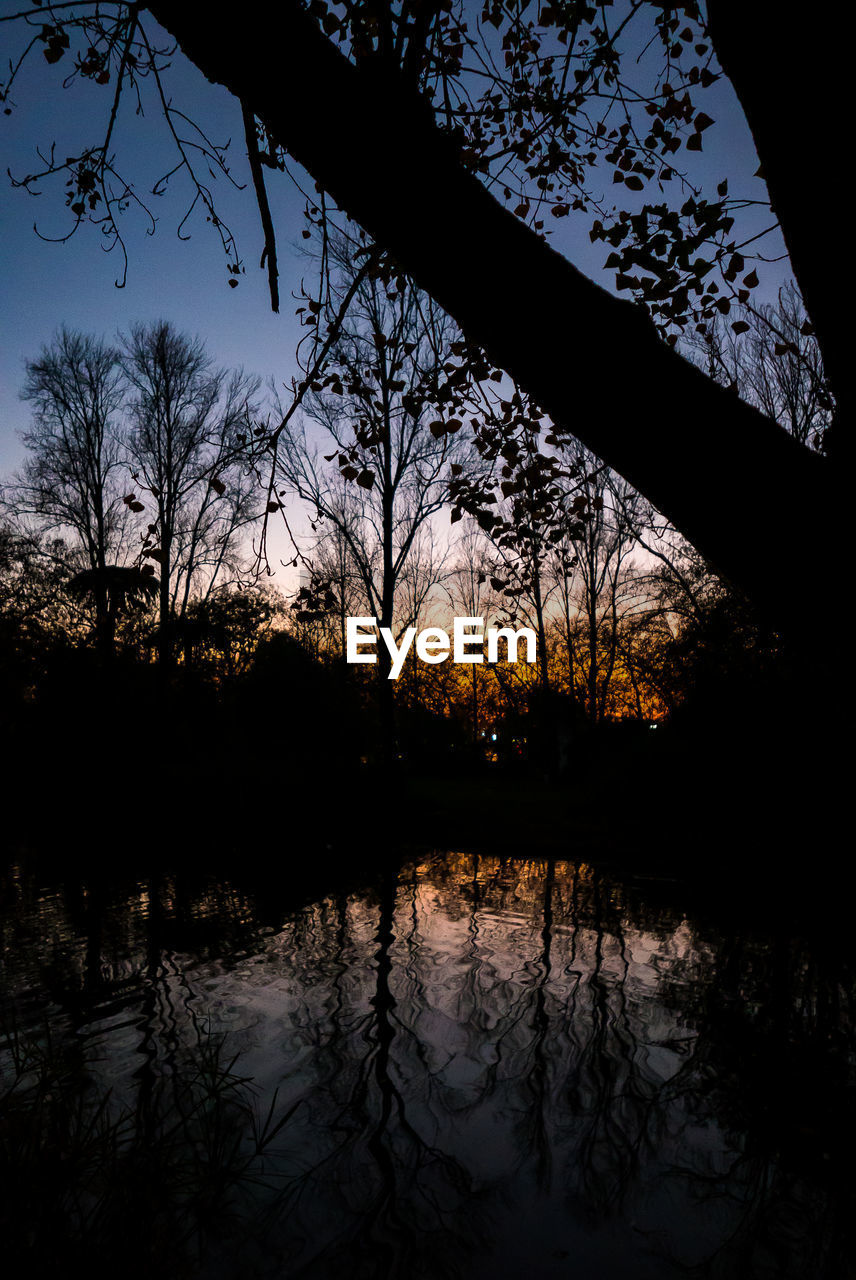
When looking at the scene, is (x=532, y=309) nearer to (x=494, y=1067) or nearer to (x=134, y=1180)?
(x=134, y=1180)

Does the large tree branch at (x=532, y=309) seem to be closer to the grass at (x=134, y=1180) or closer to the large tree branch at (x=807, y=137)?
the large tree branch at (x=807, y=137)

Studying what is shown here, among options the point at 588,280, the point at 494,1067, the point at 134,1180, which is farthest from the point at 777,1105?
the point at 588,280

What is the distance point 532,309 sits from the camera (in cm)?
147

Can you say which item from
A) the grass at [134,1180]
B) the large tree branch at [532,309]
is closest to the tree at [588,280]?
the large tree branch at [532,309]

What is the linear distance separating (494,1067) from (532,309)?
5329 millimetres

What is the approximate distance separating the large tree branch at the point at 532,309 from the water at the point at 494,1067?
3667 mm

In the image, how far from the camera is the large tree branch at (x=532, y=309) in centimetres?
136

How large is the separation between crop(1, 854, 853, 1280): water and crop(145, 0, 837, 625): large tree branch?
3667 mm

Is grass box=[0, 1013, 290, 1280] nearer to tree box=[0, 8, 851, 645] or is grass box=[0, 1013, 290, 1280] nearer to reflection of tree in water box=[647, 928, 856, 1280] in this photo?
reflection of tree in water box=[647, 928, 856, 1280]

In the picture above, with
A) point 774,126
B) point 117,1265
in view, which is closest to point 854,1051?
point 117,1265

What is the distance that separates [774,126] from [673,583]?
22.0 metres

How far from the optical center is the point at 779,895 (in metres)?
10.6

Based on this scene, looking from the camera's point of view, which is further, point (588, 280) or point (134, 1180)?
point (134, 1180)

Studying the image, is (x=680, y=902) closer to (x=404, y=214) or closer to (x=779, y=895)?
(x=779, y=895)
